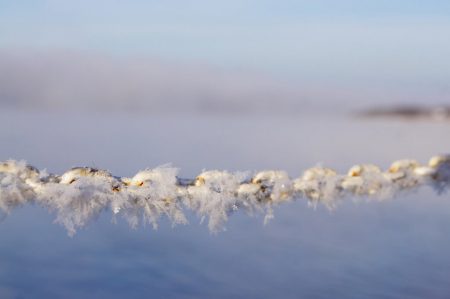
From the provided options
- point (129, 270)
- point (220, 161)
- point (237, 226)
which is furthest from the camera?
point (220, 161)

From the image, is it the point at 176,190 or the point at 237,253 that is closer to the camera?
the point at 176,190

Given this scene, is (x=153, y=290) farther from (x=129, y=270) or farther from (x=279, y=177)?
(x=279, y=177)

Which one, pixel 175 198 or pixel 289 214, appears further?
pixel 289 214

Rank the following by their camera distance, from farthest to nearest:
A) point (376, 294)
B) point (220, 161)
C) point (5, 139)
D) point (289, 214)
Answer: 1. point (5, 139)
2. point (220, 161)
3. point (289, 214)
4. point (376, 294)

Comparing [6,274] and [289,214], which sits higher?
[289,214]

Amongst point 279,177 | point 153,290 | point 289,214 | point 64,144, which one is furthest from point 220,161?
point 279,177

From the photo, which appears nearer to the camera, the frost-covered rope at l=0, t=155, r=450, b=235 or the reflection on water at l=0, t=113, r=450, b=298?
the frost-covered rope at l=0, t=155, r=450, b=235

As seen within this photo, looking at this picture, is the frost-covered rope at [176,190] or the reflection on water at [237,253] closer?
the frost-covered rope at [176,190]

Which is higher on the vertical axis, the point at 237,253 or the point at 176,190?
the point at 237,253
